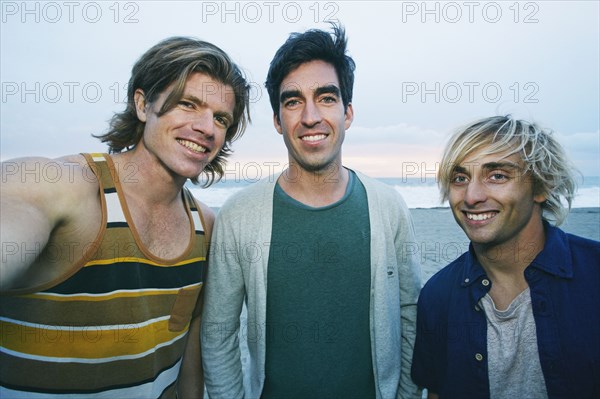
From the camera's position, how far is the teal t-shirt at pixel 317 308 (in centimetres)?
240

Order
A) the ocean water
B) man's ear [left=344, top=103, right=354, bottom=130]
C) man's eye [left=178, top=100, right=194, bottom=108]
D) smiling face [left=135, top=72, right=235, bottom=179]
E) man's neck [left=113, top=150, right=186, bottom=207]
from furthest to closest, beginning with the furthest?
Answer: 1. the ocean water
2. man's ear [left=344, top=103, right=354, bottom=130]
3. man's eye [left=178, top=100, right=194, bottom=108]
4. smiling face [left=135, top=72, right=235, bottom=179]
5. man's neck [left=113, top=150, right=186, bottom=207]

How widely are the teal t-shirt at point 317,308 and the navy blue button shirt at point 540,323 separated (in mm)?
470

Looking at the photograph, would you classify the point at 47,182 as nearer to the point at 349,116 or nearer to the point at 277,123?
the point at 277,123

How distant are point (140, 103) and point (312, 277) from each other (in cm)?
179

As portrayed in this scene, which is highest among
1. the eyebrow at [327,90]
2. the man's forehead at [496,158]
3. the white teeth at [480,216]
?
the eyebrow at [327,90]

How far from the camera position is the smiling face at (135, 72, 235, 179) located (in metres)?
2.33

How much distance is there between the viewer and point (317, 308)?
7.98 ft

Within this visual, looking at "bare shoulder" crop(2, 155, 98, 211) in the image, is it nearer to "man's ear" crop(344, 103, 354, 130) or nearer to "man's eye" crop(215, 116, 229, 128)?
"man's eye" crop(215, 116, 229, 128)

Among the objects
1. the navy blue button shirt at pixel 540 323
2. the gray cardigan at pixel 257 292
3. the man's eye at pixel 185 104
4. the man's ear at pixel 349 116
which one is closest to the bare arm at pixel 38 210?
the man's eye at pixel 185 104

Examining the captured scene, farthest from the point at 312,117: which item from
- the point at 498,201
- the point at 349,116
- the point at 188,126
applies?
the point at 498,201

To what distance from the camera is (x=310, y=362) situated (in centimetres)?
241

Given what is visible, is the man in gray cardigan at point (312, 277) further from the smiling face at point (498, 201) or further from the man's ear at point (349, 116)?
the smiling face at point (498, 201)

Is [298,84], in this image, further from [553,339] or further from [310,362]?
[553,339]

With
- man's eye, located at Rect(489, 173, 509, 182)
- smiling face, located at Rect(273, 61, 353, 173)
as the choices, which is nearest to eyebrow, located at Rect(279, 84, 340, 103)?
smiling face, located at Rect(273, 61, 353, 173)
